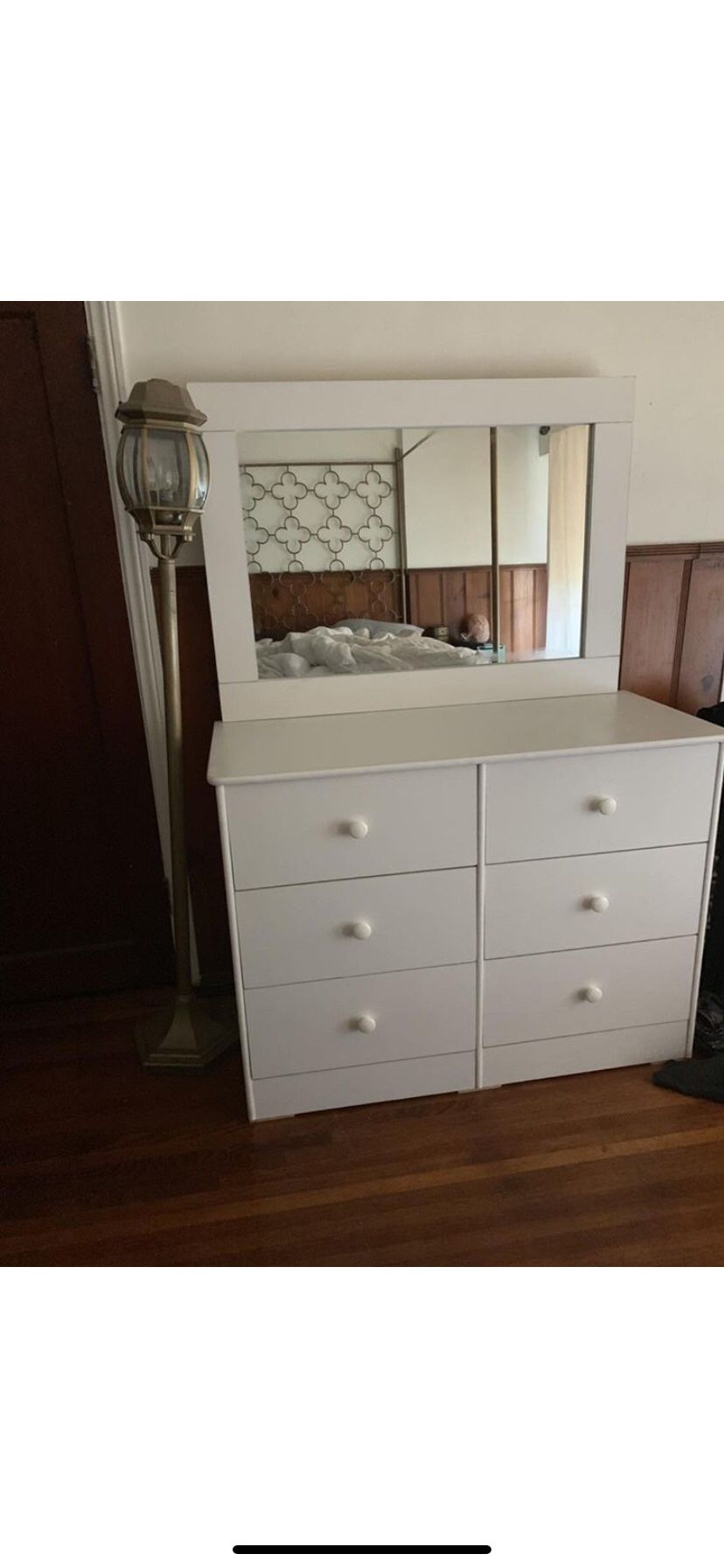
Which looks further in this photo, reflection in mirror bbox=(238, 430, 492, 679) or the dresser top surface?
reflection in mirror bbox=(238, 430, 492, 679)

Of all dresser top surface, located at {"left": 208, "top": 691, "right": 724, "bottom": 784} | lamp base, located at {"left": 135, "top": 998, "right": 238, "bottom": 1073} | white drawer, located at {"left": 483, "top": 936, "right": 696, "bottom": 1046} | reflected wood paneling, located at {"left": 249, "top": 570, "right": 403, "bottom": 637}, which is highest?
reflected wood paneling, located at {"left": 249, "top": 570, "right": 403, "bottom": 637}

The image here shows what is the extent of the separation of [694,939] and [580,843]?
385 mm

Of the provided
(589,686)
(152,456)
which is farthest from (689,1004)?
(152,456)

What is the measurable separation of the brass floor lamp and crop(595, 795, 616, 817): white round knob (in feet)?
2.92

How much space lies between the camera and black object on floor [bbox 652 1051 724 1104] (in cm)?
167

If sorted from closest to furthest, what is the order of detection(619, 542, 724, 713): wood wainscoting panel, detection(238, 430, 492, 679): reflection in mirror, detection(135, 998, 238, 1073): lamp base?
detection(238, 430, 492, 679): reflection in mirror, detection(135, 998, 238, 1073): lamp base, detection(619, 542, 724, 713): wood wainscoting panel

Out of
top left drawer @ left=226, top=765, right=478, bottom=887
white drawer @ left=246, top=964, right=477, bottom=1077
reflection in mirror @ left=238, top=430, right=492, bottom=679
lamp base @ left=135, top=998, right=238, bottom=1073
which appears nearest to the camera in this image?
top left drawer @ left=226, top=765, right=478, bottom=887

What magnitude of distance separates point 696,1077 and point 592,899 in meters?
0.48

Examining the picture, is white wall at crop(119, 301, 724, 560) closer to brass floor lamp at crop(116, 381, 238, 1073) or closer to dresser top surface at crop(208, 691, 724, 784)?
brass floor lamp at crop(116, 381, 238, 1073)

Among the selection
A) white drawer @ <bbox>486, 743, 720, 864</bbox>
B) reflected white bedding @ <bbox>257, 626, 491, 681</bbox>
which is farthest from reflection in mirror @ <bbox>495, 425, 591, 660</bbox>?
white drawer @ <bbox>486, 743, 720, 864</bbox>

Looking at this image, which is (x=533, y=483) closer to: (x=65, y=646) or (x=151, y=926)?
(x=65, y=646)

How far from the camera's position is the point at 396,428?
1689 millimetres

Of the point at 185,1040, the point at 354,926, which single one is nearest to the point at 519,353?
the point at 354,926

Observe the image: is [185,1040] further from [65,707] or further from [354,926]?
[65,707]
